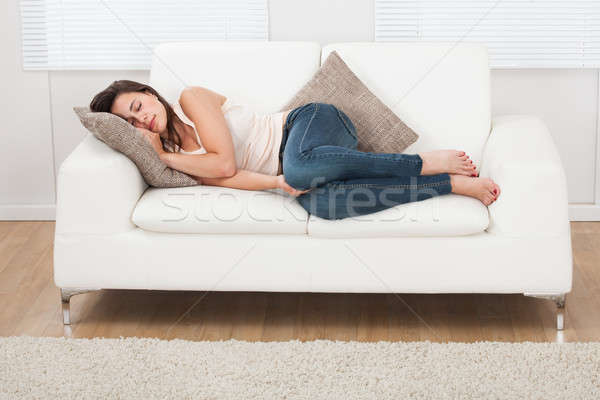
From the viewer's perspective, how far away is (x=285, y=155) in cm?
261

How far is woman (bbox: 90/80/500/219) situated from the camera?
2426 millimetres

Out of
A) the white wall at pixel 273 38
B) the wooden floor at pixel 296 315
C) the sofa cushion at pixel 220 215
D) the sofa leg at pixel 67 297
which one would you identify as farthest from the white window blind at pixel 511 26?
the sofa leg at pixel 67 297

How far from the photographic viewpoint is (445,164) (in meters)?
2.50

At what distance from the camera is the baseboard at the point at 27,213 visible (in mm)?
3693

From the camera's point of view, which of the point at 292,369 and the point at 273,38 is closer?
the point at 292,369

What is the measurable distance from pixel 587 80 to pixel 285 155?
1735 mm

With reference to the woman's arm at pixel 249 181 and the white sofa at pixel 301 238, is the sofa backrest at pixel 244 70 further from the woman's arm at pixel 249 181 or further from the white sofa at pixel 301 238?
the white sofa at pixel 301 238

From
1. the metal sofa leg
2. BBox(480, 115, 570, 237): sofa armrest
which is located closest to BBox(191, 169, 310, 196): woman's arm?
BBox(480, 115, 570, 237): sofa armrest

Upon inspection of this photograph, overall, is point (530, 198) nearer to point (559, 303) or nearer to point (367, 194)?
point (559, 303)

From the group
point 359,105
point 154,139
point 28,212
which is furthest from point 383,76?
point 28,212

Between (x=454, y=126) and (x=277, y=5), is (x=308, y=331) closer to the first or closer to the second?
(x=454, y=126)

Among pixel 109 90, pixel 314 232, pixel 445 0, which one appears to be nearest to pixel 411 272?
pixel 314 232

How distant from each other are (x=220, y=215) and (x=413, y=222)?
642 millimetres

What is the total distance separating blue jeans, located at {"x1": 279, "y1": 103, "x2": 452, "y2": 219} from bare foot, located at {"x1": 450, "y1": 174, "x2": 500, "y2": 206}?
0.03 m
